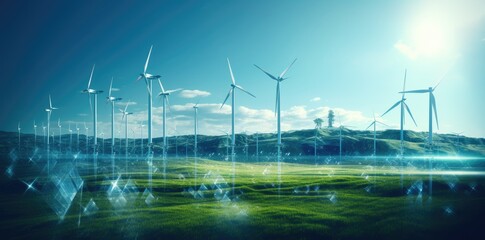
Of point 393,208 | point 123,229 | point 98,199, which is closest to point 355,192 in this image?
point 393,208

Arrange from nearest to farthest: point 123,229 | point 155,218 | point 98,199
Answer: point 123,229 < point 155,218 < point 98,199

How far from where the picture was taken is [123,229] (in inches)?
1526

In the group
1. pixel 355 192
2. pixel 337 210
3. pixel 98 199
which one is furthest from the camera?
pixel 355 192

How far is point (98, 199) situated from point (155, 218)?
20519 millimetres

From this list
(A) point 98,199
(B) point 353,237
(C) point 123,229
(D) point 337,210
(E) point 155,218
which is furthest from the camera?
(A) point 98,199

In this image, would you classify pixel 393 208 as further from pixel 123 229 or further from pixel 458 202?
pixel 123 229

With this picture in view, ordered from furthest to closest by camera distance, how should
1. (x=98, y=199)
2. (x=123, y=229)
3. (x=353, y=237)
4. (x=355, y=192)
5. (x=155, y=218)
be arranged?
(x=355, y=192), (x=98, y=199), (x=155, y=218), (x=123, y=229), (x=353, y=237)

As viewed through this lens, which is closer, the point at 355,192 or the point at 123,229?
the point at 123,229

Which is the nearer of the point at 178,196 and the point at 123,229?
the point at 123,229

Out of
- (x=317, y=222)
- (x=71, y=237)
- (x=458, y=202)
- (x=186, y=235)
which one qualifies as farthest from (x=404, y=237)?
(x=71, y=237)

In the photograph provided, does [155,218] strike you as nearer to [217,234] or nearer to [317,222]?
[217,234]

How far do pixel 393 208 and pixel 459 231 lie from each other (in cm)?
928

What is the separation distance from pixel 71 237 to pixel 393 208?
134ft

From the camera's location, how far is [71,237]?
1433 inches
